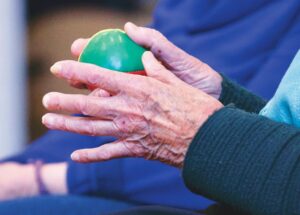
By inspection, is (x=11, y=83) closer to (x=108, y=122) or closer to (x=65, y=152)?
(x=65, y=152)

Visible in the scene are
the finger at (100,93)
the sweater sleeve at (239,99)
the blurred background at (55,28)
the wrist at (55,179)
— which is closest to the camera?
the finger at (100,93)

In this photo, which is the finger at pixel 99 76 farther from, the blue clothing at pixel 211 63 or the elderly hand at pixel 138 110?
the blue clothing at pixel 211 63

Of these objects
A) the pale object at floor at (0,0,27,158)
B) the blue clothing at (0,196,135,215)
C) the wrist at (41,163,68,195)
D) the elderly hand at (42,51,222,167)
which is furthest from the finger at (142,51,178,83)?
the pale object at floor at (0,0,27,158)

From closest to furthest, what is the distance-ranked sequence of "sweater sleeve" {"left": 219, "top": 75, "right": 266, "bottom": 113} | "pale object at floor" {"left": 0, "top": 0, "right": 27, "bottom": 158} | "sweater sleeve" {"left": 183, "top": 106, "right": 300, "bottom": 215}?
"sweater sleeve" {"left": 183, "top": 106, "right": 300, "bottom": 215} < "sweater sleeve" {"left": 219, "top": 75, "right": 266, "bottom": 113} < "pale object at floor" {"left": 0, "top": 0, "right": 27, "bottom": 158}

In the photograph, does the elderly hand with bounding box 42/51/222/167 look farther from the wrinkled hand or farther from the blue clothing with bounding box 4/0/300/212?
the wrinkled hand

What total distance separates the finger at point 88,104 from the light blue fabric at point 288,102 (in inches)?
7.4

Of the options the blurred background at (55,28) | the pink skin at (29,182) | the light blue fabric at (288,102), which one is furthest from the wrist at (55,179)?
the blurred background at (55,28)

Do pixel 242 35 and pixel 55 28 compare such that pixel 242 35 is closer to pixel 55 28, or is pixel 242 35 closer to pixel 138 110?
pixel 138 110

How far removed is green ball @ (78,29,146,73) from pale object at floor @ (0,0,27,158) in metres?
1.06

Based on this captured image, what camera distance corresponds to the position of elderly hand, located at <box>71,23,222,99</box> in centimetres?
Answer: 82

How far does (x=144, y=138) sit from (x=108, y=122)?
49 mm

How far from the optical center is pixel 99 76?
75 centimetres

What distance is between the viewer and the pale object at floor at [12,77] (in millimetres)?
1837

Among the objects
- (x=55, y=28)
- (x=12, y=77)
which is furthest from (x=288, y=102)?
(x=55, y=28)
